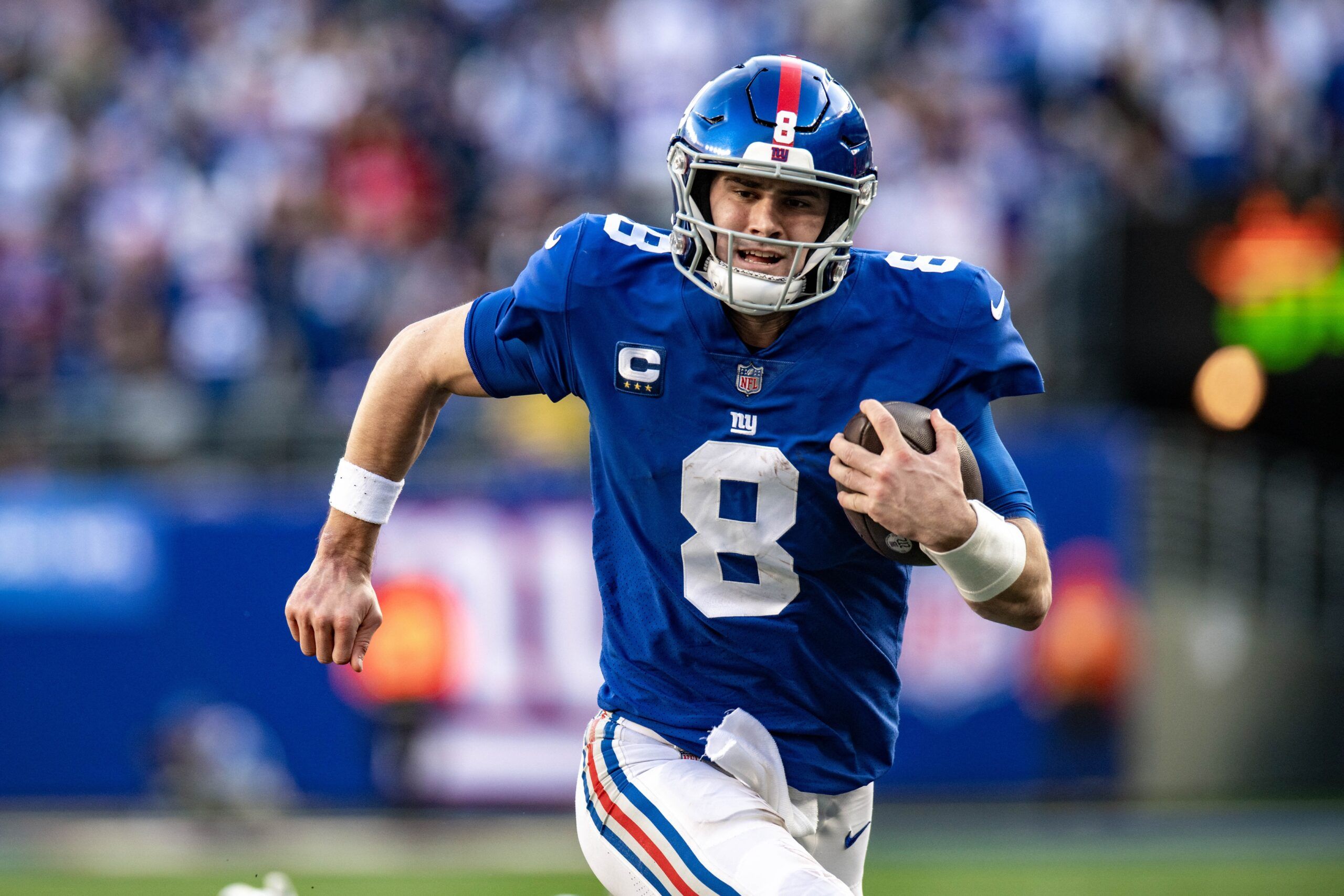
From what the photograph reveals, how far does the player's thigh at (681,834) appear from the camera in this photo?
2.74 meters

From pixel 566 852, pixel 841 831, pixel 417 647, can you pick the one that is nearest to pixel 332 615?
pixel 841 831

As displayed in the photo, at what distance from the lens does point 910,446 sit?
2693 millimetres

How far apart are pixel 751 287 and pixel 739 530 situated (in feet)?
1.38

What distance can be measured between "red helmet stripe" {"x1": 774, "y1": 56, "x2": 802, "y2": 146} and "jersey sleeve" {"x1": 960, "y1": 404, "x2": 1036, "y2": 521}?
0.58 meters

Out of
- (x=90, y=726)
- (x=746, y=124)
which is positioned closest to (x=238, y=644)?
(x=90, y=726)

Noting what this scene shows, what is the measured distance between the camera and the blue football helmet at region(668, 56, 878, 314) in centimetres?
288

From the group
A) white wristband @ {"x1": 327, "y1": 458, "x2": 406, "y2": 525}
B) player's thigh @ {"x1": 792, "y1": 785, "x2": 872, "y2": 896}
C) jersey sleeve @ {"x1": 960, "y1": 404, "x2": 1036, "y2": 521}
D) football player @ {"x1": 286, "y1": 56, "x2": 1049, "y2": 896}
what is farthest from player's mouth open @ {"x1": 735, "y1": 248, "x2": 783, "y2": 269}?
player's thigh @ {"x1": 792, "y1": 785, "x2": 872, "y2": 896}

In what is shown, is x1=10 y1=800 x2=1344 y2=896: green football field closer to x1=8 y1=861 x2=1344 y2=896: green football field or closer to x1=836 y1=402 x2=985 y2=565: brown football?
x1=8 y1=861 x2=1344 y2=896: green football field

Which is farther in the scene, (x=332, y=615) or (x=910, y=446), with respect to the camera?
(x=332, y=615)

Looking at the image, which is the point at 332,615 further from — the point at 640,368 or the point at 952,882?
the point at 952,882

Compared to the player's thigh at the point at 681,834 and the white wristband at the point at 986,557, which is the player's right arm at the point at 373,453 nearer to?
the player's thigh at the point at 681,834

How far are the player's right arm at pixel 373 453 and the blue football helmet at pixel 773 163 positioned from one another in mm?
491

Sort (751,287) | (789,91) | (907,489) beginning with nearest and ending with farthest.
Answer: (907,489) → (751,287) → (789,91)

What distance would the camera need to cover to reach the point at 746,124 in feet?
9.58
